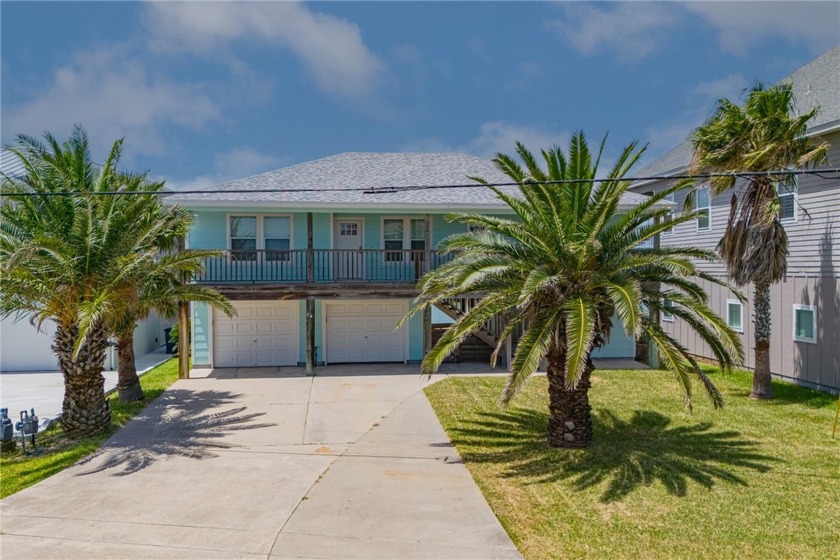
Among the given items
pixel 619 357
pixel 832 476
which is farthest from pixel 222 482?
pixel 619 357

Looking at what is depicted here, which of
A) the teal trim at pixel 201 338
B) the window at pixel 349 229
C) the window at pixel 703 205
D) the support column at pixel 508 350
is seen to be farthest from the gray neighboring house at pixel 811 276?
the teal trim at pixel 201 338

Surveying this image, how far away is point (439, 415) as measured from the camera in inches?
448

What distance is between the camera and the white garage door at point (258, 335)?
16.9 metres

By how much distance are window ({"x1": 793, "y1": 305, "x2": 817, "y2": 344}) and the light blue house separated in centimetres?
511

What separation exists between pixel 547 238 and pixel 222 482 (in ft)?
19.6

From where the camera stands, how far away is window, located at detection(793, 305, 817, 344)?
529 inches

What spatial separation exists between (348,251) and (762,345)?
1075cm

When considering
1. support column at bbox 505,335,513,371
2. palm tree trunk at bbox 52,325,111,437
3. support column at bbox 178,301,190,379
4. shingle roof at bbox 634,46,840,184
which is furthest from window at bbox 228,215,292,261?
shingle roof at bbox 634,46,840,184

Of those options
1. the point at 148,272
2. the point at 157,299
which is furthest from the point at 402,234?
the point at 148,272

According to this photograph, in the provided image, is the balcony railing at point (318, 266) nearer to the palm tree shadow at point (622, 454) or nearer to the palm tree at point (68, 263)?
the palm tree at point (68, 263)

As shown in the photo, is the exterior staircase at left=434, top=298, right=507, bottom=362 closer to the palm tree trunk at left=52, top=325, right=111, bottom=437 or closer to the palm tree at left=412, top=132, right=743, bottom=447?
the palm tree at left=412, top=132, right=743, bottom=447

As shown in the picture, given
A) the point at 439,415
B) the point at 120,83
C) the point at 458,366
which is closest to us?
the point at 439,415

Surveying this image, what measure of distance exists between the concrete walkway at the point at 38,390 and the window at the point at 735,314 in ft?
57.3

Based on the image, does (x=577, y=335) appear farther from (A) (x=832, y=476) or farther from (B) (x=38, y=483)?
(B) (x=38, y=483)
